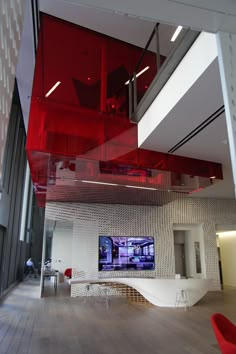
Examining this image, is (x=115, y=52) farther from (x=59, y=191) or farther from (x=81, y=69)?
(x=59, y=191)

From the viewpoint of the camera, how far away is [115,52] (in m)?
5.53

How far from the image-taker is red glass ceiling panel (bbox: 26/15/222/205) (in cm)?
496

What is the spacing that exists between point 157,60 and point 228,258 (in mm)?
10766

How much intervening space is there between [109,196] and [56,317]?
3.84m

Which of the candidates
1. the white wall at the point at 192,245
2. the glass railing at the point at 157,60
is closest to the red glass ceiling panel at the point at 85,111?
the glass railing at the point at 157,60

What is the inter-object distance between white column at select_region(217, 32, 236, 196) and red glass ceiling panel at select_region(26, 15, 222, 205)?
11.7 feet

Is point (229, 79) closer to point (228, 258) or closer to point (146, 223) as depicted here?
point (146, 223)

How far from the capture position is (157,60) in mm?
4965

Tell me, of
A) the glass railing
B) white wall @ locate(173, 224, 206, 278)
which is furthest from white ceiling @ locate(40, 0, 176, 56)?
white wall @ locate(173, 224, 206, 278)

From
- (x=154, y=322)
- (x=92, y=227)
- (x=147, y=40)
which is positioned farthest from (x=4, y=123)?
(x=92, y=227)

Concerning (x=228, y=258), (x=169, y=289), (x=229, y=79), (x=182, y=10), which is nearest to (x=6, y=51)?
(x=182, y=10)

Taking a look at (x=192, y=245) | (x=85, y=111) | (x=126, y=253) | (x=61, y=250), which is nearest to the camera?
(x=85, y=111)

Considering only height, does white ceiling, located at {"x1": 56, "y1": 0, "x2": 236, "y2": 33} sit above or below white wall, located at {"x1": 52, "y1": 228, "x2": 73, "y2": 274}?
above

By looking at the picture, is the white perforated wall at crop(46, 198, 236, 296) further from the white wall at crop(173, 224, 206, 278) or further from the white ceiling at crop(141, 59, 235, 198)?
the white ceiling at crop(141, 59, 235, 198)
